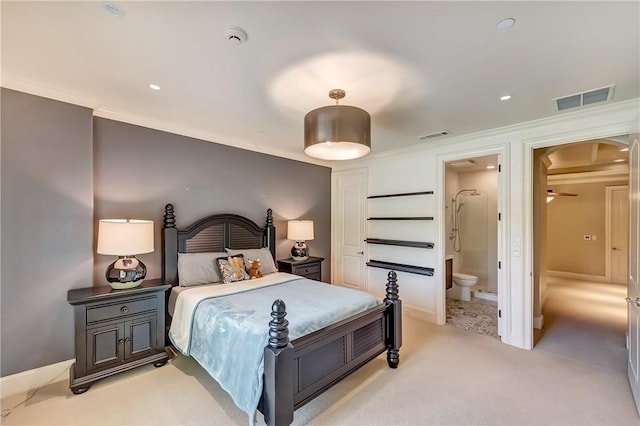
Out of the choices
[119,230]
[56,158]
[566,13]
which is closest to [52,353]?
[119,230]

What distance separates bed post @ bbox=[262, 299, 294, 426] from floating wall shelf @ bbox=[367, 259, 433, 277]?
2876 millimetres

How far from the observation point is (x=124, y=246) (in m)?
2.58

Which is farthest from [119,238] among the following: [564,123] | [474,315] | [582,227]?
[582,227]

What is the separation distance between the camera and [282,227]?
4727 millimetres

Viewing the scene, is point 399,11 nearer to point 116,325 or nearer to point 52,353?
point 116,325

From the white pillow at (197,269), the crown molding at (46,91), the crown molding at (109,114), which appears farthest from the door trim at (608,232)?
the crown molding at (46,91)

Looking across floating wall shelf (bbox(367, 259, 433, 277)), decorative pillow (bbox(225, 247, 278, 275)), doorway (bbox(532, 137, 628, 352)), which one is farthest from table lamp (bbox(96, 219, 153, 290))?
doorway (bbox(532, 137, 628, 352))

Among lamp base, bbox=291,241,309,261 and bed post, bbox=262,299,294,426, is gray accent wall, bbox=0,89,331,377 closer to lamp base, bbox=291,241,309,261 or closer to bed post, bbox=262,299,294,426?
lamp base, bbox=291,241,309,261

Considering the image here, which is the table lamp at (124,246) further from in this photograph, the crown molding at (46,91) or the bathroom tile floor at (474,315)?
the bathroom tile floor at (474,315)

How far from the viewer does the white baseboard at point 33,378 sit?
2.32 m

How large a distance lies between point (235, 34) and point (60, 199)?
231 centimetres

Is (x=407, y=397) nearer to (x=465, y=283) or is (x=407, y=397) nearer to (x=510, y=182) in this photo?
(x=510, y=182)

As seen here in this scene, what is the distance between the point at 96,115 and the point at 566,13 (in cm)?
399

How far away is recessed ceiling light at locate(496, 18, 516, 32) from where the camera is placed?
62.4 inches
